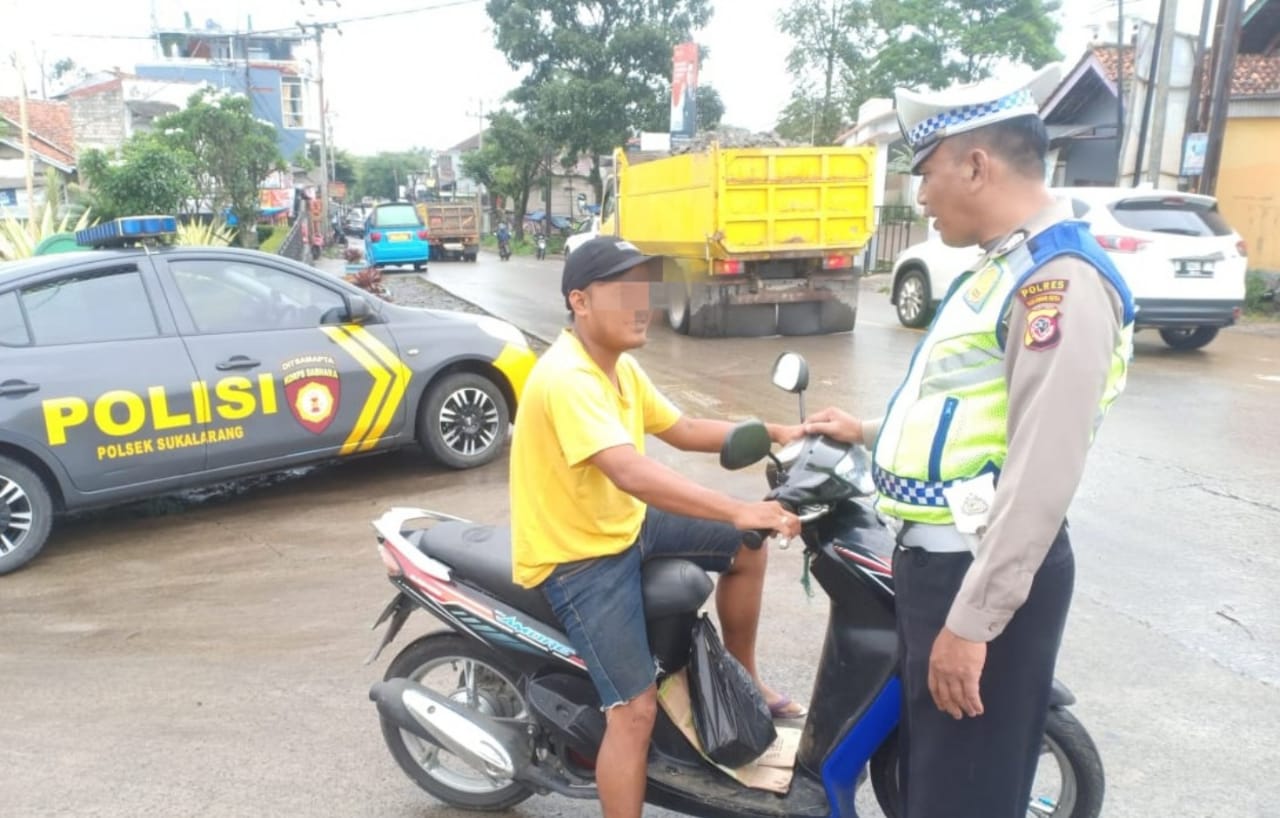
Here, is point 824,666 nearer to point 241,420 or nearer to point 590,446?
point 590,446

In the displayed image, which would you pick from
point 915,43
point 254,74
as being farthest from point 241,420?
point 254,74

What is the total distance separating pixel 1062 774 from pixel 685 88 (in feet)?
103

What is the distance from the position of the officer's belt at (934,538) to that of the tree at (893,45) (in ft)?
121

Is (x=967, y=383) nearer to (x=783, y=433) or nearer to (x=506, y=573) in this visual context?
(x=783, y=433)

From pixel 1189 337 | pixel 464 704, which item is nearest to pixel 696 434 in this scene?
pixel 464 704

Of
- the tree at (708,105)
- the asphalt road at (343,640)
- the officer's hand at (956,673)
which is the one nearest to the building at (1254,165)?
the asphalt road at (343,640)

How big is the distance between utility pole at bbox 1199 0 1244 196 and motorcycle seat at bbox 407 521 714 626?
15.6 meters

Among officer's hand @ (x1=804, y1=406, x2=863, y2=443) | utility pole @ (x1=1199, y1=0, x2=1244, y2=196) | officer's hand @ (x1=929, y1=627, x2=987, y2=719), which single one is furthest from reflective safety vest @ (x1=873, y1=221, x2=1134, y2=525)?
utility pole @ (x1=1199, y1=0, x2=1244, y2=196)

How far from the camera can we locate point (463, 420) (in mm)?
6543

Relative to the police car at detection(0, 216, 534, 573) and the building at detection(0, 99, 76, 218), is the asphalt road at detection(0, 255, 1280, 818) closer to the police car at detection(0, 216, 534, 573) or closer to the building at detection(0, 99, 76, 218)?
the police car at detection(0, 216, 534, 573)

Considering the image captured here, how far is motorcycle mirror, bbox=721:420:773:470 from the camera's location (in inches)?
87.1

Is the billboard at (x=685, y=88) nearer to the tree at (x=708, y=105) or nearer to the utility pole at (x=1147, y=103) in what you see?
the tree at (x=708, y=105)

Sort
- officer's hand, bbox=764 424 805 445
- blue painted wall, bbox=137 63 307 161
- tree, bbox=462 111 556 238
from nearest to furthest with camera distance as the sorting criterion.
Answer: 1. officer's hand, bbox=764 424 805 445
2. tree, bbox=462 111 556 238
3. blue painted wall, bbox=137 63 307 161

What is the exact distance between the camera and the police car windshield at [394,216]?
90.8 ft
